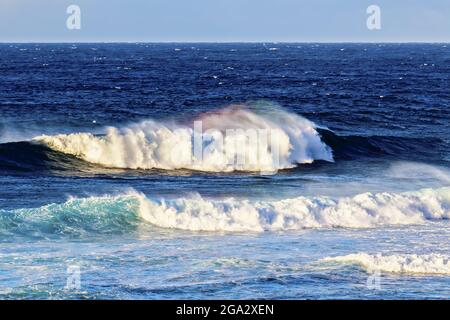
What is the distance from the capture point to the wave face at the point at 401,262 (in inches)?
714

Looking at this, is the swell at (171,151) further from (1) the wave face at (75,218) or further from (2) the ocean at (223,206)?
(1) the wave face at (75,218)

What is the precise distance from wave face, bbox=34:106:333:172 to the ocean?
79mm

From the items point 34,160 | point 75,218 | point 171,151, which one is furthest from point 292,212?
point 34,160

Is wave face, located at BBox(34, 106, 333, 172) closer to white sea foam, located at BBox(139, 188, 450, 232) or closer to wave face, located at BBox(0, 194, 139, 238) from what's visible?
white sea foam, located at BBox(139, 188, 450, 232)

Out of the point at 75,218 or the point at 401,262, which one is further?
the point at 75,218

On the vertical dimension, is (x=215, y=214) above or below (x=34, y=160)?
above

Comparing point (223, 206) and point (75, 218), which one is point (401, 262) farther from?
point (75, 218)

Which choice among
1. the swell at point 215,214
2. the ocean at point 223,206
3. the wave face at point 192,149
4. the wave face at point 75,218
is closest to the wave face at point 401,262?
the ocean at point 223,206

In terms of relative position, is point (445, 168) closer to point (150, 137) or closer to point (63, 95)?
point (150, 137)

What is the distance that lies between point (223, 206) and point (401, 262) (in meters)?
6.73

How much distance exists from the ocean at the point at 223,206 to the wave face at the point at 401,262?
1.6 inches

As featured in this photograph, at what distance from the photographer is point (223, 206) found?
24.1 m

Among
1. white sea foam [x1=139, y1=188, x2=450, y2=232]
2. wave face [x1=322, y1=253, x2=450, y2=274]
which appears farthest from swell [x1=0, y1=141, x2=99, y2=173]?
wave face [x1=322, y1=253, x2=450, y2=274]

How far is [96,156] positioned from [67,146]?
198 cm
